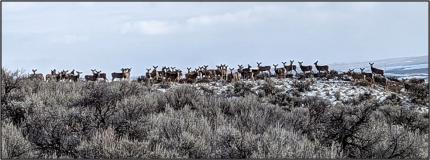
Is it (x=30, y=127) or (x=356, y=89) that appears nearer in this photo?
(x=30, y=127)

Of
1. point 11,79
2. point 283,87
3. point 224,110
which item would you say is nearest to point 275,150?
point 224,110

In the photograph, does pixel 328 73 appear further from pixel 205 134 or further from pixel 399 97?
pixel 205 134

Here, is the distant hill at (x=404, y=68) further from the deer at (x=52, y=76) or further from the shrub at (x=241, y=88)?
the deer at (x=52, y=76)

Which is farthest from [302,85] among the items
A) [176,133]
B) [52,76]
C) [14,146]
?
[14,146]

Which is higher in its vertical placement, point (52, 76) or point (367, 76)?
point (52, 76)

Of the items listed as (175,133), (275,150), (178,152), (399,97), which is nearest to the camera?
(275,150)

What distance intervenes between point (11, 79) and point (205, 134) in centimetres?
757

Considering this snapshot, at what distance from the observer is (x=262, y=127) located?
31.1 feet

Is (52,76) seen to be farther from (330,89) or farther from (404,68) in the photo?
(404,68)

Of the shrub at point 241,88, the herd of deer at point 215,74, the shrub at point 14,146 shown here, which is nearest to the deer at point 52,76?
the herd of deer at point 215,74

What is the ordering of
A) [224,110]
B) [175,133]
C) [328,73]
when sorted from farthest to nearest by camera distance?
[328,73]
[224,110]
[175,133]

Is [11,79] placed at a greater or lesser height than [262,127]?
greater

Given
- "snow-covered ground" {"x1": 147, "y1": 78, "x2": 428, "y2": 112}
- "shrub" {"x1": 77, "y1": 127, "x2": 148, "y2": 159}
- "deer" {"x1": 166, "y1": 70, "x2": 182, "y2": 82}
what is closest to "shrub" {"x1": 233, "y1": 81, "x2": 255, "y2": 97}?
"snow-covered ground" {"x1": 147, "y1": 78, "x2": 428, "y2": 112}

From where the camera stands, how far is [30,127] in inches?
340
